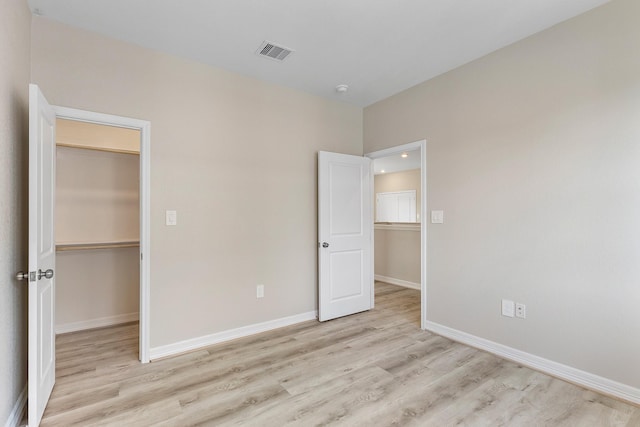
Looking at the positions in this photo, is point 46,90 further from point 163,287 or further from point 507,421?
point 507,421

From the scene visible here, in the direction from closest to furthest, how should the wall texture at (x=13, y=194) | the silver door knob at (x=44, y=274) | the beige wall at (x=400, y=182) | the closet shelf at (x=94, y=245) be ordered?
the wall texture at (x=13, y=194) → the silver door knob at (x=44, y=274) → the closet shelf at (x=94, y=245) → the beige wall at (x=400, y=182)

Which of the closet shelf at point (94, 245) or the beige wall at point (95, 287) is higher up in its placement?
the closet shelf at point (94, 245)

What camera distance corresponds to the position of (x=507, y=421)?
1.80 m

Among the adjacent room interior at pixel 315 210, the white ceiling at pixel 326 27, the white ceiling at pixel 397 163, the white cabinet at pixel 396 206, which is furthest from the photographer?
the white cabinet at pixel 396 206

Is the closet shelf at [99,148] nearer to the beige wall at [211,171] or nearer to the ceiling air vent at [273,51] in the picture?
the beige wall at [211,171]

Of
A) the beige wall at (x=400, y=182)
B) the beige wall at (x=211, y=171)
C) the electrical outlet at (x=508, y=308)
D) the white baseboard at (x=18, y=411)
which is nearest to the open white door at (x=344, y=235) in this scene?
the beige wall at (x=211, y=171)

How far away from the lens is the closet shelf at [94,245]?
123 inches

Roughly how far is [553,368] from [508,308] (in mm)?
497

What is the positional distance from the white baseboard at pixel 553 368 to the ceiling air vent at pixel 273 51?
3069mm

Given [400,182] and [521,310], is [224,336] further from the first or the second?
[400,182]

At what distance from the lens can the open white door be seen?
140 inches

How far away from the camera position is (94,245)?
3246 mm

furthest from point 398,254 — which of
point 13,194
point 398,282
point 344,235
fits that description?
point 13,194

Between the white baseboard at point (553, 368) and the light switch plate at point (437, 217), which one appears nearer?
the white baseboard at point (553, 368)
